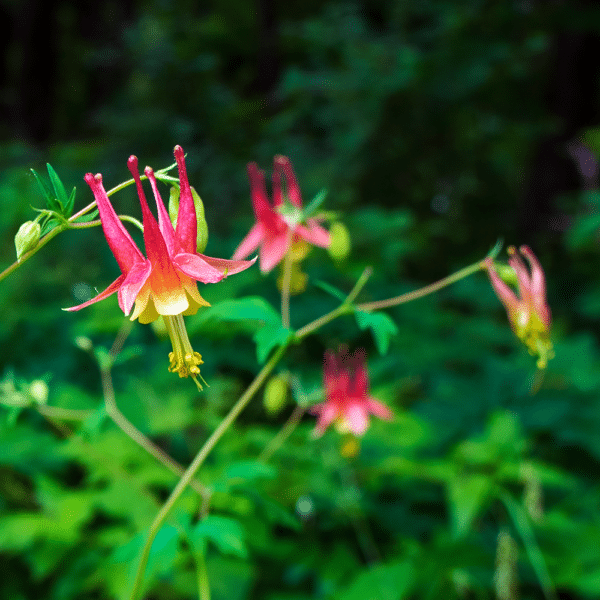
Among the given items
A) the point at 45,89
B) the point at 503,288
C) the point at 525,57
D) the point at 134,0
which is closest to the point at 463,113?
the point at 525,57

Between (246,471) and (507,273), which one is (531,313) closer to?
(507,273)

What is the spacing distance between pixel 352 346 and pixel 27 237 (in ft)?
7.13

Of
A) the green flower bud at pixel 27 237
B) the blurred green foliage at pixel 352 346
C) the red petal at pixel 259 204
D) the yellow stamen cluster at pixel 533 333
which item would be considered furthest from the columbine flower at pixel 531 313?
the green flower bud at pixel 27 237

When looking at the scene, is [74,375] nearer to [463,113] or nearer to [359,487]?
[359,487]

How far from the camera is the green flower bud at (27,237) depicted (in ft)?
2.27

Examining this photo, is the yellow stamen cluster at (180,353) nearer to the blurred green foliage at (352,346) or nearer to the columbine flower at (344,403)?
the blurred green foliage at (352,346)

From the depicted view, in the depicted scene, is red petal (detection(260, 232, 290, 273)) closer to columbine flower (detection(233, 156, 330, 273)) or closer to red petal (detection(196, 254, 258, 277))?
columbine flower (detection(233, 156, 330, 273))

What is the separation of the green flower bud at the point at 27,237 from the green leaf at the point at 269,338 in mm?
341

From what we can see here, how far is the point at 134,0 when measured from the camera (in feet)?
35.0

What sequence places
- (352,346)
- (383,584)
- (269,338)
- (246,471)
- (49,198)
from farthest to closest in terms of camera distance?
1. (352,346)
2. (383,584)
3. (246,471)
4. (269,338)
5. (49,198)

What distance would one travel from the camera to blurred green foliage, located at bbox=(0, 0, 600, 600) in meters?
1.65

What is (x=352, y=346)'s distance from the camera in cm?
278

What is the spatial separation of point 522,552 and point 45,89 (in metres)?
9.26

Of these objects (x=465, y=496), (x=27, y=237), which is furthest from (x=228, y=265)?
(x=465, y=496)
